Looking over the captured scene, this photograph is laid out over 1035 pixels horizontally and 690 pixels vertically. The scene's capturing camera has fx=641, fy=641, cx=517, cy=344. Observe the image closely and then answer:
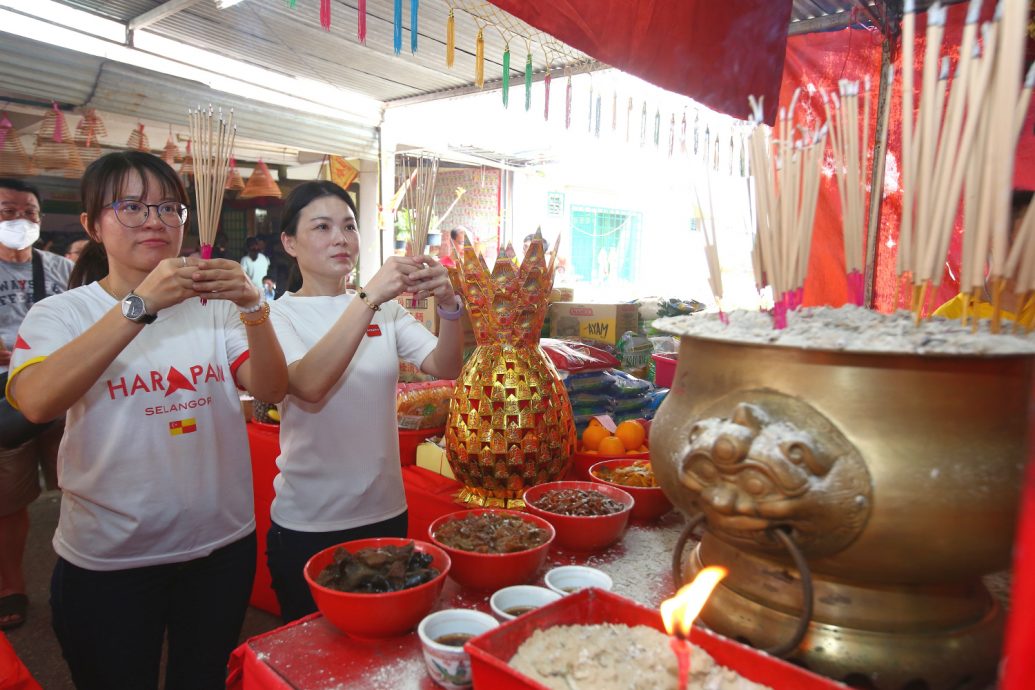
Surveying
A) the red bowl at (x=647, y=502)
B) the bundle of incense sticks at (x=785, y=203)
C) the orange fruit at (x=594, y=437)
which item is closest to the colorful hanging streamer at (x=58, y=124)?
the orange fruit at (x=594, y=437)

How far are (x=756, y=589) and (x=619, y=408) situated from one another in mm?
1457

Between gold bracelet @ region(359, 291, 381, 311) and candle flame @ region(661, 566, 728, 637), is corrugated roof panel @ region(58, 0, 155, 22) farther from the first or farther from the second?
candle flame @ region(661, 566, 728, 637)

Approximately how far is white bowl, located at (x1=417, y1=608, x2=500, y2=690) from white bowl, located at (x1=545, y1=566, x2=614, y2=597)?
0.51 feet

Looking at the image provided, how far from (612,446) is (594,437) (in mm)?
86

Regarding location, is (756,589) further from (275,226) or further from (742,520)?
(275,226)

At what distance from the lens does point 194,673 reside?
165cm

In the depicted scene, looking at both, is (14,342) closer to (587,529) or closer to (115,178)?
(115,178)

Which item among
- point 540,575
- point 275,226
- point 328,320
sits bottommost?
point 540,575

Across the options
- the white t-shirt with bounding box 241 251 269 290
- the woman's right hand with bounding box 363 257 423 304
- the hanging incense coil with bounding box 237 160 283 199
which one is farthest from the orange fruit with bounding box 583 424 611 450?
the white t-shirt with bounding box 241 251 269 290

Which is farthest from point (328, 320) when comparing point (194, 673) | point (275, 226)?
point (275, 226)

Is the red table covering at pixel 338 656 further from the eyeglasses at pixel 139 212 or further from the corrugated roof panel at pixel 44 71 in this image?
the corrugated roof panel at pixel 44 71

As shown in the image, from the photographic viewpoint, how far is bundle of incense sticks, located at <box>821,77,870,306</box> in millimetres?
789

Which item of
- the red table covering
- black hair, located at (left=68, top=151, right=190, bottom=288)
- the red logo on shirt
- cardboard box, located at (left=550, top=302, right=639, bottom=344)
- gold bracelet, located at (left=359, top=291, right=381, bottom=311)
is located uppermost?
black hair, located at (left=68, top=151, right=190, bottom=288)

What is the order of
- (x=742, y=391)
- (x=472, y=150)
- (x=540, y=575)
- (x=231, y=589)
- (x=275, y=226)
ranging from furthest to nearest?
(x=275, y=226)
(x=472, y=150)
(x=231, y=589)
(x=540, y=575)
(x=742, y=391)
